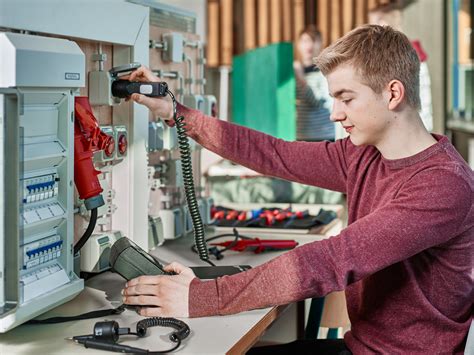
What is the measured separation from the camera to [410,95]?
1.75 meters

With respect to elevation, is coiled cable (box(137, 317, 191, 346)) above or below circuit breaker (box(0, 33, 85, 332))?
below

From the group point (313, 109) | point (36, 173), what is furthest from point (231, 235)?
point (313, 109)

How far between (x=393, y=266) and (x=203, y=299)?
412mm

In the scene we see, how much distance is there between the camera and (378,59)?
1.72 m

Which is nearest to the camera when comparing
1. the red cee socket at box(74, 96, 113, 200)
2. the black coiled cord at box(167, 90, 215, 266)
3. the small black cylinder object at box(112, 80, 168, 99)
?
the red cee socket at box(74, 96, 113, 200)

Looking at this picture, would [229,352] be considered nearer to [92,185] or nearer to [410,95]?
[92,185]

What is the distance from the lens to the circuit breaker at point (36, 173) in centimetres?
141

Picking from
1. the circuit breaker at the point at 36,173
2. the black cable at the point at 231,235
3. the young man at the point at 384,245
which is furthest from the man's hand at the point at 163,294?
the black cable at the point at 231,235

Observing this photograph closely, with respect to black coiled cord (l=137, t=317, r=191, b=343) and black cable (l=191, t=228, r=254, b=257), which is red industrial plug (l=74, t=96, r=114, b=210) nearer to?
black coiled cord (l=137, t=317, r=191, b=343)

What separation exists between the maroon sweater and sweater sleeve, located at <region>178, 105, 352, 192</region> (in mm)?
142

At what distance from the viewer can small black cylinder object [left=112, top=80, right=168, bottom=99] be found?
77.6 inches

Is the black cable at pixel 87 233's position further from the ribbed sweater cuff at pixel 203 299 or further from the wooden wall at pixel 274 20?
the wooden wall at pixel 274 20

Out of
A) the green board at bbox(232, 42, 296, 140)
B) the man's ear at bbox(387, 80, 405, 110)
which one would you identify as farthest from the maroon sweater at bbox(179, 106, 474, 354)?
the green board at bbox(232, 42, 296, 140)

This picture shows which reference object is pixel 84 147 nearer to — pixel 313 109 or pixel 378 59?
pixel 378 59
